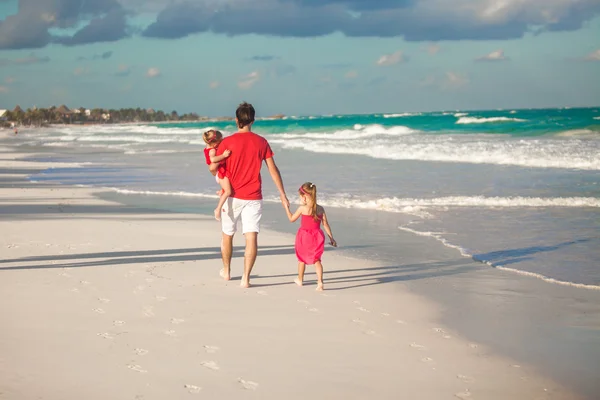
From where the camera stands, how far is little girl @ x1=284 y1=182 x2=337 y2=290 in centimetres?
693

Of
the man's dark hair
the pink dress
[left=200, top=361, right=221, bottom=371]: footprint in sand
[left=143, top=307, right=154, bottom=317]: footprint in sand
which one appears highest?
the man's dark hair

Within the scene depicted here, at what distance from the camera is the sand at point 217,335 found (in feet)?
14.0

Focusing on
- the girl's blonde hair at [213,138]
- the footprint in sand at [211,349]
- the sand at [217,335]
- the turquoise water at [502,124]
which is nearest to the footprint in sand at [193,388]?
the sand at [217,335]

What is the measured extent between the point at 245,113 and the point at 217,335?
2271mm

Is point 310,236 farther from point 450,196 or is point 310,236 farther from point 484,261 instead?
point 450,196

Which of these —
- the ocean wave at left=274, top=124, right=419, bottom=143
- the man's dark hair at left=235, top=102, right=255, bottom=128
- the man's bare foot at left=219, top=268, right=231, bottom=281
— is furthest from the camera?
the ocean wave at left=274, top=124, right=419, bottom=143

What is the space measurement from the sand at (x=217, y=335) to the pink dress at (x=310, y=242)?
12.5 inches

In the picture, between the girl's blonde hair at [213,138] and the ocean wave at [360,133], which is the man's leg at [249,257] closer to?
the girl's blonde hair at [213,138]

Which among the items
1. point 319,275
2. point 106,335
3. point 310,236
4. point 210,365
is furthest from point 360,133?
point 210,365

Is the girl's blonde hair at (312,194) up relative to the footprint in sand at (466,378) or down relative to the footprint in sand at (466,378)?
up

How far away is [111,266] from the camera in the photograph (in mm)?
7688

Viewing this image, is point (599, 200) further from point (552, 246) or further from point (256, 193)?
point (256, 193)

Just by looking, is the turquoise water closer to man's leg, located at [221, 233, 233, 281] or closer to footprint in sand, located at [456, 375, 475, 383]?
man's leg, located at [221, 233, 233, 281]

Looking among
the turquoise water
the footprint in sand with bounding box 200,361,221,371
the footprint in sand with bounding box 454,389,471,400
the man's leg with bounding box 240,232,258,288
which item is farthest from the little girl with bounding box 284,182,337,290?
the turquoise water
